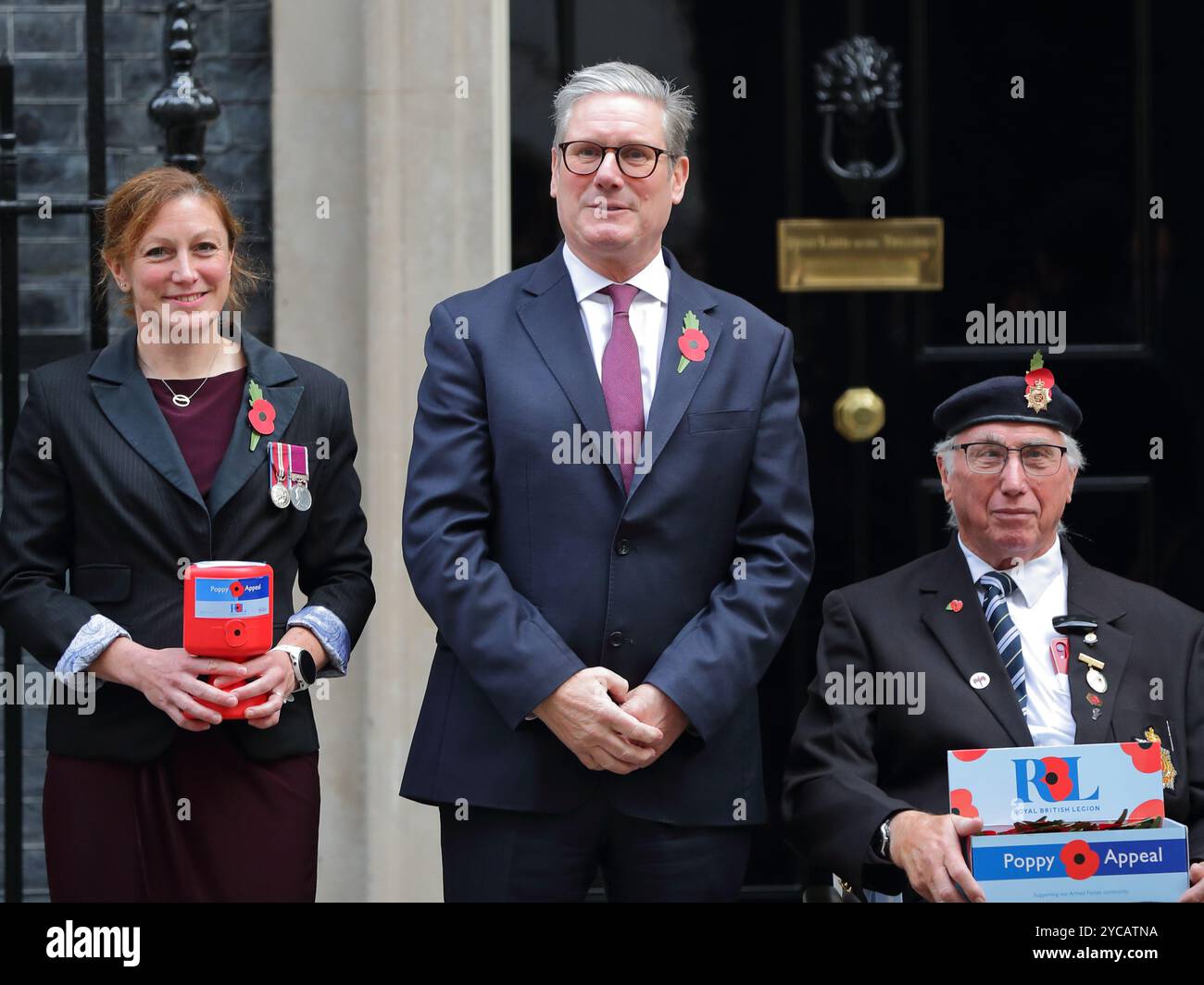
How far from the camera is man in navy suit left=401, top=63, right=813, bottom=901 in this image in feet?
9.97

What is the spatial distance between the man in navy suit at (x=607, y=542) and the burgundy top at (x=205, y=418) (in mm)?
349

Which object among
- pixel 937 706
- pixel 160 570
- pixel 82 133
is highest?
pixel 82 133

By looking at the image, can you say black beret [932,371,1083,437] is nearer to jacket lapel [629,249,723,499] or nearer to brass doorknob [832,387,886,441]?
jacket lapel [629,249,723,499]

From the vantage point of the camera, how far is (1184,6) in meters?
4.26

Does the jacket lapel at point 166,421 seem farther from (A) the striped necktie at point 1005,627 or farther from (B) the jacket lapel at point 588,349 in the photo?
(A) the striped necktie at point 1005,627

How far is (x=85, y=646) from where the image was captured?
300cm

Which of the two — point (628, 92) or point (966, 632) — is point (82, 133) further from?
point (966, 632)

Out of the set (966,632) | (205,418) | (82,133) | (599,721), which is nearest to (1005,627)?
(966,632)

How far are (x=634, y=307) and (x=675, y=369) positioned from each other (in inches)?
6.4

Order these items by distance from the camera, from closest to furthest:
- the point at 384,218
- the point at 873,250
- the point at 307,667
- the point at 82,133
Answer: the point at 307,667 → the point at 384,218 → the point at 82,133 → the point at 873,250

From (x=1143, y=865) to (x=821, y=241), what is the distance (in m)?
1.88

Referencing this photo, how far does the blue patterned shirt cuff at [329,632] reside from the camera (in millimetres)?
3137

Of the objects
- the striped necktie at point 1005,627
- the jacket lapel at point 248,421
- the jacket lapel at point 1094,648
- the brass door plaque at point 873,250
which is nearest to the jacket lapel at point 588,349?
the jacket lapel at point 248,421

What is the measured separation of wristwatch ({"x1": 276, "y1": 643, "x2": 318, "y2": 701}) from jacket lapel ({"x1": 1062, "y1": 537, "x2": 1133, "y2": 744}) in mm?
1399
